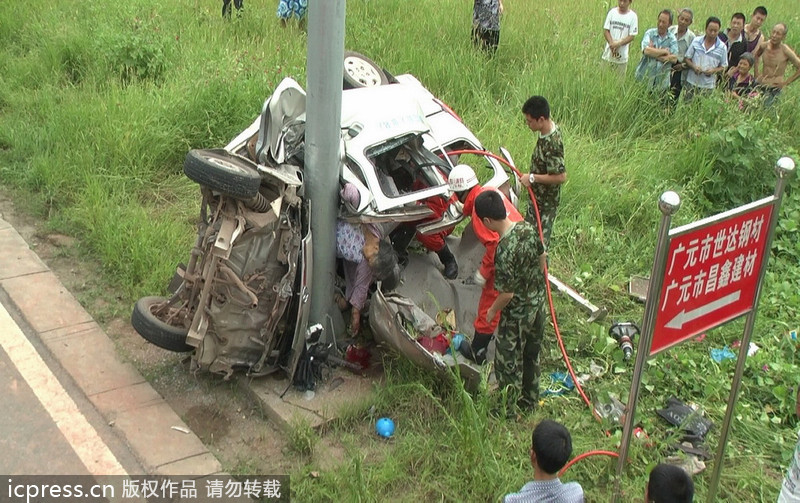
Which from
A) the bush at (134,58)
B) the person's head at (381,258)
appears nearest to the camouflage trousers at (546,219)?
the person's head at (381,258)

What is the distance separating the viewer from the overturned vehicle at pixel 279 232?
200 inches

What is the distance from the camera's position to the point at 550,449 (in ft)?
11.5

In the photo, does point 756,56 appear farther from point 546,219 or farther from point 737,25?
point 546,219

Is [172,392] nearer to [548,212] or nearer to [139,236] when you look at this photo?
[139,236]

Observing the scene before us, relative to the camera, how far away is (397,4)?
13.1 meters

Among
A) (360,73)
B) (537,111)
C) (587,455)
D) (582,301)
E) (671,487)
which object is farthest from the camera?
(360,73)

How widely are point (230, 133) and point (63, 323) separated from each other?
10.9 feet

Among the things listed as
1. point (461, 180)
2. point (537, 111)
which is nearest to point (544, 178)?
point (537, 111)

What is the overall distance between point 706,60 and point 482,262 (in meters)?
6.39

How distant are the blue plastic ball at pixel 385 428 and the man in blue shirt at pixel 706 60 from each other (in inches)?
283

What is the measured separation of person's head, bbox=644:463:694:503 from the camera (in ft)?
10.5

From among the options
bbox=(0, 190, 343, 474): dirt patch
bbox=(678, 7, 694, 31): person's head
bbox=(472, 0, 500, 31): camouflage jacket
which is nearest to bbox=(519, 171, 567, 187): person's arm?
bbox=(0, 190, 343, 474): dirt patch

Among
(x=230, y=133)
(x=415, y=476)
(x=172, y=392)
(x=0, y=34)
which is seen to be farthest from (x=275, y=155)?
(x=0, y=34)

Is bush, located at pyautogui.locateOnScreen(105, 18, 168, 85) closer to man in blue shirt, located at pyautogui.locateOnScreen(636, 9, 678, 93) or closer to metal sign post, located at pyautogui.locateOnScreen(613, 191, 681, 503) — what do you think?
man in blue shirt, located at pyautogui.locateOnScreen(636, 9, 678, 93)
